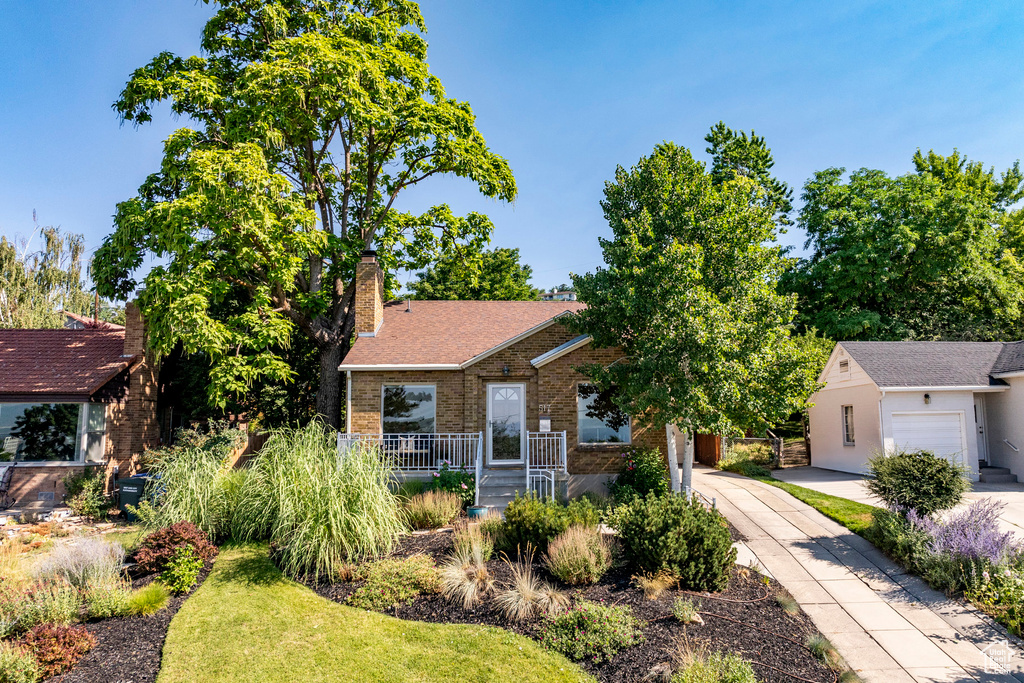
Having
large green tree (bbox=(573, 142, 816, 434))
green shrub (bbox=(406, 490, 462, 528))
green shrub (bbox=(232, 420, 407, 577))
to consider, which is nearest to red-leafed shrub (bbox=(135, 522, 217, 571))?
green shrub (bbox=(232, 420, 407, 577))

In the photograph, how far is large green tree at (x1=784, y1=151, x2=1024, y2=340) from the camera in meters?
22.6

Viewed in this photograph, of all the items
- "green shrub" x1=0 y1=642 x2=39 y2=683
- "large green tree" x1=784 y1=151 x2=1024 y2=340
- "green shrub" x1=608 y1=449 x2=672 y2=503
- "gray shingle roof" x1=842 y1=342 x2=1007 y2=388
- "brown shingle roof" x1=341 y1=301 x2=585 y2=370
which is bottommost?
"green shrub" x1=0 y1=642 x2=39 y2=683

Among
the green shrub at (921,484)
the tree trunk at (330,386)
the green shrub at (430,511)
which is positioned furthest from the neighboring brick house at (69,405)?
the green shrub at (921,484)

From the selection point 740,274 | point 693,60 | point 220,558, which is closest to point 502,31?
point 693,60

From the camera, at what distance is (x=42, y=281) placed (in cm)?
2681

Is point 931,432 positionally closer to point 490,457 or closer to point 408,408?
point 490,457

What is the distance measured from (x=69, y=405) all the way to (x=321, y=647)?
538 inches

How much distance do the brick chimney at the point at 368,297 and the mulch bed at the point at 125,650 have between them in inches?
378

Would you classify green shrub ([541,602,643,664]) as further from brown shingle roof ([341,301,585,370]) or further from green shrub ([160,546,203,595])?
brown shingle roof ([341,301,585,370])

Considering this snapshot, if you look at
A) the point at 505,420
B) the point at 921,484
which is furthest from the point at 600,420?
the point at 921,484

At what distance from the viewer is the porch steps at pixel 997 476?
15141mm

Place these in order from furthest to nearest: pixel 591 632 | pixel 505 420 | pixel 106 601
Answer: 1. pixel 505 420
2. pixel 106 601
3. pixel 591 632

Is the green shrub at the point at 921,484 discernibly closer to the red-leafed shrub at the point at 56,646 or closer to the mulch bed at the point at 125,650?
the mulch bed at the point at 125,650

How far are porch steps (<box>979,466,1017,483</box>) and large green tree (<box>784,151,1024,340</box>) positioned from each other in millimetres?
8599
